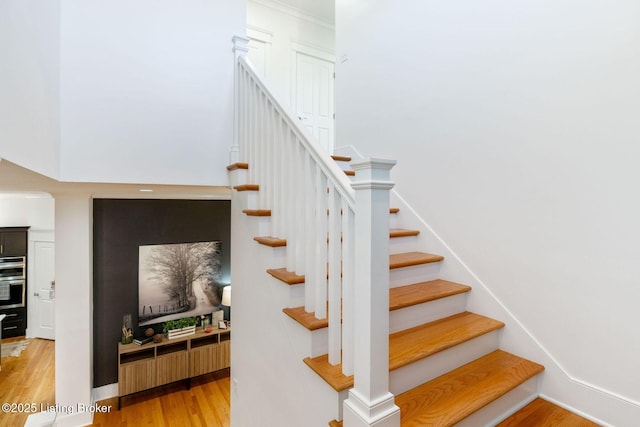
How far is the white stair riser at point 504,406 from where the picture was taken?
4.63ft

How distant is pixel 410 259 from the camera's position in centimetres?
212

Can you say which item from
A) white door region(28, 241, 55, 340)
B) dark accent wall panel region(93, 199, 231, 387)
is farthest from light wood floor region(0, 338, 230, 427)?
white door region(28, 241, 55, 340)

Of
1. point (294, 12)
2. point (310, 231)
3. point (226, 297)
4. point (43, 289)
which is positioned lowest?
point (43, 289)

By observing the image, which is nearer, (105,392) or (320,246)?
(320,246)

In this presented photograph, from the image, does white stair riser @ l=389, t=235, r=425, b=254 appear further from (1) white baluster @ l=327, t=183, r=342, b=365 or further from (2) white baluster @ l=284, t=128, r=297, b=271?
(1) white baluster @ l=327, t=183, r=342, b=365

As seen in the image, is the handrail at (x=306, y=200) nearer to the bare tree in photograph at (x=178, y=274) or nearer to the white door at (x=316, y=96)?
the white door at (x=316, y=96)

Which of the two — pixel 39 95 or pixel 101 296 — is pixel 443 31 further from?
pixel 101 296

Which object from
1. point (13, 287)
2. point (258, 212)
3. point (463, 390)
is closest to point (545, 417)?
point (463, 390)

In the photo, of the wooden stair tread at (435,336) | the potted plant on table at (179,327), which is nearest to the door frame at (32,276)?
the potted plant on table at (179,327)

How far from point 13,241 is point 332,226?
7.71 m

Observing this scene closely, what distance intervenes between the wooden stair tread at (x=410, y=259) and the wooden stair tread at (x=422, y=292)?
0.47 feet

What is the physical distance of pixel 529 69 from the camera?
5.92 feet

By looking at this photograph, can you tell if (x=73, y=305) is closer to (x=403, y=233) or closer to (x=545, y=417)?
(x=403, y=233)

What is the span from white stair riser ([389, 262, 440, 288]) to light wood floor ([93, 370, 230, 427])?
134 inches
